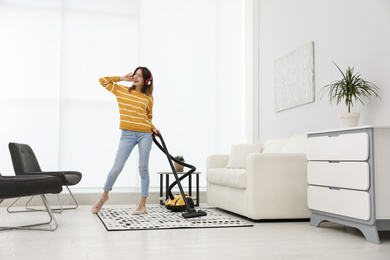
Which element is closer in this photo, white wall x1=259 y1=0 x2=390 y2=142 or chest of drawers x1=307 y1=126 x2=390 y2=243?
chest of drawers x1=307 y1=126 x2=390 y2=243

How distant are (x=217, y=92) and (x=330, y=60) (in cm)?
223

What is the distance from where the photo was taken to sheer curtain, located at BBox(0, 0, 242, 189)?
→ 571 centimetres

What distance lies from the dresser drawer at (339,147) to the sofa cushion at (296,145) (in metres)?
0.46

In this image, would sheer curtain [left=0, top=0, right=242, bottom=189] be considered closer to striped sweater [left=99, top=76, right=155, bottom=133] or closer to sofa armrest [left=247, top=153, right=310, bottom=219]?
striped sweater [left=99, top=76, right=155, bottom=133]

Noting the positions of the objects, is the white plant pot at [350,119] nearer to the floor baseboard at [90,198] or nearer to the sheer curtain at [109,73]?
the floor baseboard at [90,198]

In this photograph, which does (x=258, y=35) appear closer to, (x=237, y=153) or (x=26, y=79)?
(x=237, y=153)

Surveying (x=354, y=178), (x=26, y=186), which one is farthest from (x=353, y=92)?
(x=26, y=186)

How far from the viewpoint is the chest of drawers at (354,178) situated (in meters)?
2.90

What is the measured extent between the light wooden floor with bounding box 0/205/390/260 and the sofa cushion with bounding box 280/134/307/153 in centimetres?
79

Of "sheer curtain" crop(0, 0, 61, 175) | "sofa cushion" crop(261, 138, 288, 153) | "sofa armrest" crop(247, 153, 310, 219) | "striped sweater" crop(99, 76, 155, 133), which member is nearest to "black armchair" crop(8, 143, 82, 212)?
"striped sweater" crop(99, 76, 155, 133)

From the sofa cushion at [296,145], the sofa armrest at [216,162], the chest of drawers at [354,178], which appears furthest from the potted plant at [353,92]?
the sofa armrest at [216,162]

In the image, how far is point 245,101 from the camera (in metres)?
6.35

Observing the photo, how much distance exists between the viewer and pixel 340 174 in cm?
321

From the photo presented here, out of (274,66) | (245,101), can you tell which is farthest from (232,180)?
(245,101)
